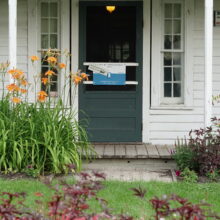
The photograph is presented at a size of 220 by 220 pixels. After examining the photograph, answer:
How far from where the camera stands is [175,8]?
9.91 metres

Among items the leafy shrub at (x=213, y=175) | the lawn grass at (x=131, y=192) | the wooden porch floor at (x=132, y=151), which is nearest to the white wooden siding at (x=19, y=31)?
the wooden porch floor at (x=132, y=151)

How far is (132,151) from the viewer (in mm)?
9062

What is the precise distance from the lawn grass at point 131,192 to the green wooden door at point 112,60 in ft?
8.64

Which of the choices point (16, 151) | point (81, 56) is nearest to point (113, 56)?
point (81, 56)

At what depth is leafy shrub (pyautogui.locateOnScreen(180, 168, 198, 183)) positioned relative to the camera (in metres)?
7.54

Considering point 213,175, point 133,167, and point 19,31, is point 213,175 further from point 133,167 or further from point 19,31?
point 19,31

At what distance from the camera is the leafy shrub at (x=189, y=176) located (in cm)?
754

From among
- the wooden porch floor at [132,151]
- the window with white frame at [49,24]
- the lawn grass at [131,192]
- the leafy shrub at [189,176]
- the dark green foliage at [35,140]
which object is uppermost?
the window with white frame at [49,24]

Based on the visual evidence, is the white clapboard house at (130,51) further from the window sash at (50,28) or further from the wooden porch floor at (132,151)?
the wooden porch floor at (132,151)

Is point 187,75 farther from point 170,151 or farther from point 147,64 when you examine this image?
point 170,151

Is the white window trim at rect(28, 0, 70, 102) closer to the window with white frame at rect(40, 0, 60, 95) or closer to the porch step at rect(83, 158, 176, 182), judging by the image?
the window with white frame at rect(40, 0, 60, 95)

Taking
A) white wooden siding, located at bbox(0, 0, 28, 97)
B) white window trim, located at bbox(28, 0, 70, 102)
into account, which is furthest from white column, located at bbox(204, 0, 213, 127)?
white wooden siding, located at bbox(0, 0, 28, 97)

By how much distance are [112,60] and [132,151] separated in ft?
5.69

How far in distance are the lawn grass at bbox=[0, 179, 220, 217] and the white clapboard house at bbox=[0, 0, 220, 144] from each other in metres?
2.65
